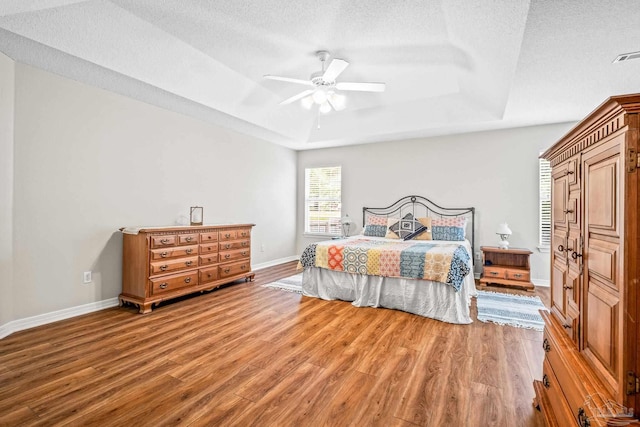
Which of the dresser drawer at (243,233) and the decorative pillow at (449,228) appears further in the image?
the decorative pillow at (449,228)

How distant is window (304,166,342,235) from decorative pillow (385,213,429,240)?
63.9 inches

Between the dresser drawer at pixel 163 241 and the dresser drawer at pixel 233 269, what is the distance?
88 centimetres

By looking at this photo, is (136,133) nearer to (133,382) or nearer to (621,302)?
(133,382)

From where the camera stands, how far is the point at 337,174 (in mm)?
6652

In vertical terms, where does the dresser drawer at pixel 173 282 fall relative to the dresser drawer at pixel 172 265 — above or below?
below

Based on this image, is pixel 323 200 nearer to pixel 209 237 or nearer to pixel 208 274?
pixel 209 237

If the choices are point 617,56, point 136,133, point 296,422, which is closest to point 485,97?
point 617,56

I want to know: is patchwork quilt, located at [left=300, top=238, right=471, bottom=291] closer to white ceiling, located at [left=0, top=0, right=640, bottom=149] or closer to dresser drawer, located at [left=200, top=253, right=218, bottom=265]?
dresser drawer, located at [left=200, top=253, right=218, bottom=265]

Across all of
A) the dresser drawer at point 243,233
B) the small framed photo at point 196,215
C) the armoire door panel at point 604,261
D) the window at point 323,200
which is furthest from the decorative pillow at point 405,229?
the armoire door panel at point 604,261

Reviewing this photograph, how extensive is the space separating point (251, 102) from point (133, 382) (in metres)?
3.78

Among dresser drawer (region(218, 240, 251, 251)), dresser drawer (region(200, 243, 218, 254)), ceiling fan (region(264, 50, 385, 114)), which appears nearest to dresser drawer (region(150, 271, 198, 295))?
dresser drawer (region(200, 243, 218, 254))

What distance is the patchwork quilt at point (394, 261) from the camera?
3.22m

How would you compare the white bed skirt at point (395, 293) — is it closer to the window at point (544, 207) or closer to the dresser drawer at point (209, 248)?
the dresser drawer at point (209, 248)

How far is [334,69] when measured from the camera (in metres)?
3.03
